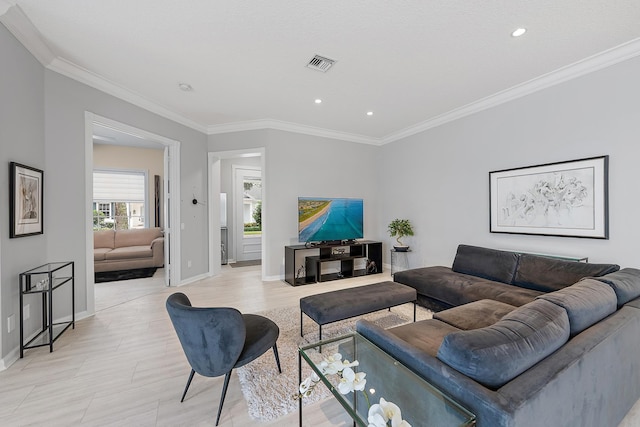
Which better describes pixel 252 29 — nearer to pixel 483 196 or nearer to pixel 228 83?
pixel 228 83

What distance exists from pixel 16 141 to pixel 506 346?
3818 millimetres

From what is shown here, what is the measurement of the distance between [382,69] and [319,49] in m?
0.80

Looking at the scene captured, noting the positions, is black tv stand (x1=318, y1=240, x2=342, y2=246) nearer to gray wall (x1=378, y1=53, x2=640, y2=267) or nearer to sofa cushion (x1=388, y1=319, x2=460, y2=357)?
gray wall (x1=378, y1=53, x2=640, y2=267)

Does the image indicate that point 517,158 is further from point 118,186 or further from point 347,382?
point 118,186

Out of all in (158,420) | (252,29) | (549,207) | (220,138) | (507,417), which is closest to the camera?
(507,417)

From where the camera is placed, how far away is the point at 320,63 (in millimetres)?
2775

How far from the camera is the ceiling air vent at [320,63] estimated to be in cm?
269

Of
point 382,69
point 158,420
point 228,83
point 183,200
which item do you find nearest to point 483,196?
point 382,69

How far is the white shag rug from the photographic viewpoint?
1.72 m

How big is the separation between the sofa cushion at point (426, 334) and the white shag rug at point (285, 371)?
0.57 m

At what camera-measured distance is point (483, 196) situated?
376cm

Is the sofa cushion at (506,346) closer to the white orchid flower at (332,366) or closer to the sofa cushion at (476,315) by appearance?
the white orchid flower at (332,366)

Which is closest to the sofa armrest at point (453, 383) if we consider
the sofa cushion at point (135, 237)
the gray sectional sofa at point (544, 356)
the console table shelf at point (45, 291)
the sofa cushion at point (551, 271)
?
the gray sectional sofa at point (544, 356)

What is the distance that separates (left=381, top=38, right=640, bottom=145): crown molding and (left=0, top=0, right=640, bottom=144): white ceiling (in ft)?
0.04
